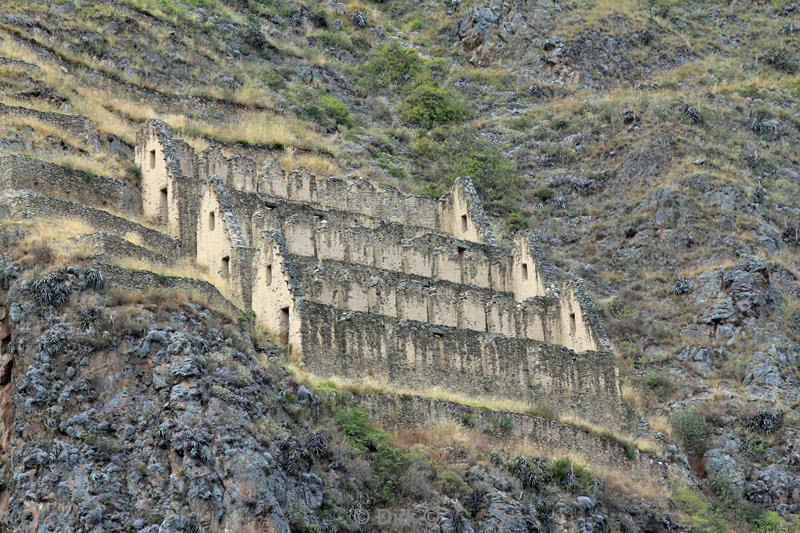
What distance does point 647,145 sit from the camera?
253 feet

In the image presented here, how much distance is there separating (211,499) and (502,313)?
1934cm

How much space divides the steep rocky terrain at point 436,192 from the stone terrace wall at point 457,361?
2214mm

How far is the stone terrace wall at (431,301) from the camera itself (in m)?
51.9

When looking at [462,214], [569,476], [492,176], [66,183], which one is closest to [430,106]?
[492,176]

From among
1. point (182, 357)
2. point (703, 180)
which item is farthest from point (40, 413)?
point (703, 180)

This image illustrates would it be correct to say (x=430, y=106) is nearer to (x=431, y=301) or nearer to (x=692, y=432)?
(x=431, y=301)

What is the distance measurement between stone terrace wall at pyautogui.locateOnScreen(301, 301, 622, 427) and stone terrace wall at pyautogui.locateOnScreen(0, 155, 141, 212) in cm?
981

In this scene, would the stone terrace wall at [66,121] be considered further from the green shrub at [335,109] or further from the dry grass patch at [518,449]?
the green shrub at [335,109]

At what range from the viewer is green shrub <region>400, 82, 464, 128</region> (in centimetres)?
8344

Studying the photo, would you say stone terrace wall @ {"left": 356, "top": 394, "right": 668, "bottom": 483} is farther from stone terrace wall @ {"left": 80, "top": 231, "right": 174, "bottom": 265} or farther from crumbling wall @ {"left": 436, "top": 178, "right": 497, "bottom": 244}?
crumbling wall @ {"left": 436, "top": 178, "right": 497, "bottom": 244}

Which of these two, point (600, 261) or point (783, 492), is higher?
point (600, 261)

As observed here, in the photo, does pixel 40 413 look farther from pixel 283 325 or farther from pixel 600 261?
pixel 600 261

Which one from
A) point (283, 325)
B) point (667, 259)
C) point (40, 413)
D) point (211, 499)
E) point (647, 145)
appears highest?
point (647, 145)

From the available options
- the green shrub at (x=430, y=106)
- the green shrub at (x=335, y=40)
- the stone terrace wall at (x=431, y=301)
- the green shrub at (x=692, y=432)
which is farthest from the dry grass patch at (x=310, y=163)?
the green shrub at (x=335, y=40)
